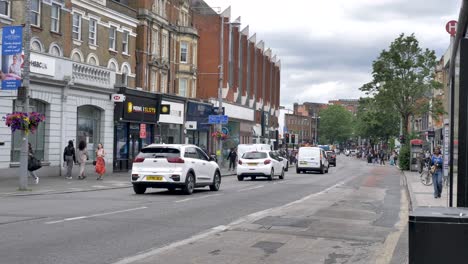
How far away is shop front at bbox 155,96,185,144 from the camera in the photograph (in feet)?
138

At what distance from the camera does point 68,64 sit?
29.8m

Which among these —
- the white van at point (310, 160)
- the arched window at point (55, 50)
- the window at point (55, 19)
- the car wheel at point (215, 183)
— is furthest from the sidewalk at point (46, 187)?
the white van at point (310, 160)

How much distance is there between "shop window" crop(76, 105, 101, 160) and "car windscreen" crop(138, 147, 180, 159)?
1276 centimetres

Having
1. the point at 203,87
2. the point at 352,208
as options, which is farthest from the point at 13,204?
the point at 203,87

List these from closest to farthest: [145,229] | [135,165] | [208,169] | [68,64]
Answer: [145,229]
[135,165]
[208,169]
[68,64]

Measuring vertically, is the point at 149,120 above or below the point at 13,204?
above

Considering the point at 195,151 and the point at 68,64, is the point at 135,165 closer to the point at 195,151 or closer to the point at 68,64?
the point at 195,151

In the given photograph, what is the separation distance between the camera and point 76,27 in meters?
32.8

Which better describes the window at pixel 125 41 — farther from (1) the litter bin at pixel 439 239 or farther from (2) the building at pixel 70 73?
(1) the litter bin at pixel 439 239

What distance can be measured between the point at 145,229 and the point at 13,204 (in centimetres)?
600

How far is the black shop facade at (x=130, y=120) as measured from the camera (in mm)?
35719

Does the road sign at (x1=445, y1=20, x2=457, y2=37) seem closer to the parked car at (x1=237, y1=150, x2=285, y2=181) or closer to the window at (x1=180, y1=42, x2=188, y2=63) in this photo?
the parked car at (x1=237, y1=150, x2=285, y2=181)

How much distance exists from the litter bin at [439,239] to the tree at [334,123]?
17683 cm

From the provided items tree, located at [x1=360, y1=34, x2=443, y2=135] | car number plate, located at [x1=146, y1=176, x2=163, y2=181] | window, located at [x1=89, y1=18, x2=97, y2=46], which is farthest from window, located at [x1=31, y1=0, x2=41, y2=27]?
tree, located at [x1=360, y1=34, x2=443, y2=135]
